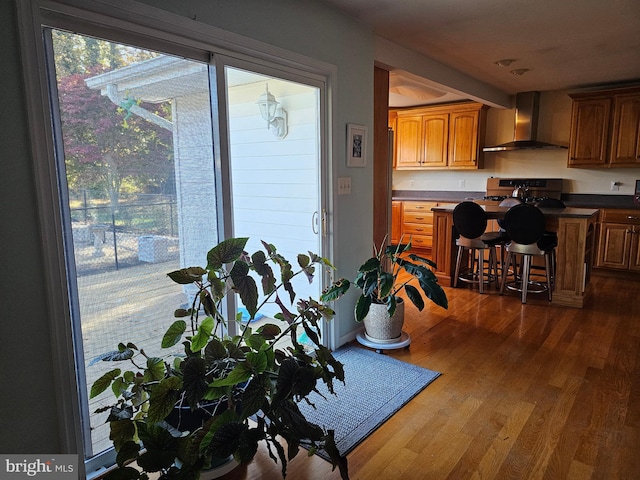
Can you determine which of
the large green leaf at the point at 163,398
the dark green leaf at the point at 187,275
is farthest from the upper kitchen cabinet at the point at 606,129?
the large green leaf at the point at 163,398

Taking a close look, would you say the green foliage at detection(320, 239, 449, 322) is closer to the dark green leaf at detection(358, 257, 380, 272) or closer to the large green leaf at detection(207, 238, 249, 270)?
the dark green leaf at detection(358, 257, 380, 272)

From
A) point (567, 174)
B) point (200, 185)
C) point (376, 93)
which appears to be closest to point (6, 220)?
point (200, 185)

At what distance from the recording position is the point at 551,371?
109 inches

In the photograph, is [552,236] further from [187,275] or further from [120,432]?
[120,432]

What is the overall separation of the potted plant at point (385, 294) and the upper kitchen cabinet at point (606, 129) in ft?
12.8

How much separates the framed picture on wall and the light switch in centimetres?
12

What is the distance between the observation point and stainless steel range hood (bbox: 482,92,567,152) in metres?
5.93

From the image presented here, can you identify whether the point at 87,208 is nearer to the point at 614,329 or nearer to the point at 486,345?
the point at 486,345

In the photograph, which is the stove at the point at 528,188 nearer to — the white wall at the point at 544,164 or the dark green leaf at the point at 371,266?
the white wall at the point at 544,164

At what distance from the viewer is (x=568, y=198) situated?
5926mm

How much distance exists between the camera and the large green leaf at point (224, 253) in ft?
5.48

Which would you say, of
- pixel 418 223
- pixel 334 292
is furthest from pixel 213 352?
pixel 418 223

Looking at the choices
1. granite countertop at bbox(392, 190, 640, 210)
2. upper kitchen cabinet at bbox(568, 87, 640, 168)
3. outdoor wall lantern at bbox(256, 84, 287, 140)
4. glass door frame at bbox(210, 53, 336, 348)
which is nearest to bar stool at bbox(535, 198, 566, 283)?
granite countertop at bbox(392, 190, 640, 210)

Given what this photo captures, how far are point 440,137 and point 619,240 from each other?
109 inches
